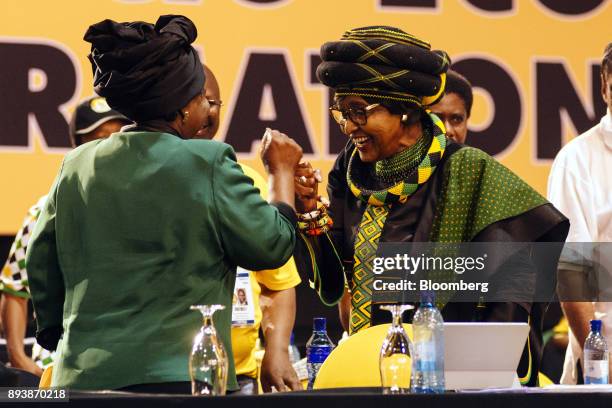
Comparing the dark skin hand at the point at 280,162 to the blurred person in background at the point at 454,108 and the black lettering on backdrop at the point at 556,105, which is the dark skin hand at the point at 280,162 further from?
the black lettering on backdrop at the point at 556,105

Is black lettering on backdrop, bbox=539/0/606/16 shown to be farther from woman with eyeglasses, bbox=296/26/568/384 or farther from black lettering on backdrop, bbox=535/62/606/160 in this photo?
woman with eyeglasses, bbox=296/26/568/384

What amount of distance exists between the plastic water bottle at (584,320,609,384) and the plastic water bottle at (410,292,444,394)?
118 cm

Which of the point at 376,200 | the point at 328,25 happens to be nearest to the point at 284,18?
the point at 328,25

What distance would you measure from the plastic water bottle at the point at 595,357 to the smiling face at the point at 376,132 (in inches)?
36.4

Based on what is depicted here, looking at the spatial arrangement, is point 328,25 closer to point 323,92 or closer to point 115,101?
point 323,92

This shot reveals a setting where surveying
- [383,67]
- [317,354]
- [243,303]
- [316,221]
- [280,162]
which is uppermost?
[383,67]

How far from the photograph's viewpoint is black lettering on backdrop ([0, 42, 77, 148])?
5.76m

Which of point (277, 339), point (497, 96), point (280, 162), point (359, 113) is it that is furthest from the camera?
point (497, 96)

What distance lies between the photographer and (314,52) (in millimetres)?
5941

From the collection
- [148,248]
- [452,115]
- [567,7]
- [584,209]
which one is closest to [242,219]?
[148,248]

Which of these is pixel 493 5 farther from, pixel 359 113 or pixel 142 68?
pixel 142 68

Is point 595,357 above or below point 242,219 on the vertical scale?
below

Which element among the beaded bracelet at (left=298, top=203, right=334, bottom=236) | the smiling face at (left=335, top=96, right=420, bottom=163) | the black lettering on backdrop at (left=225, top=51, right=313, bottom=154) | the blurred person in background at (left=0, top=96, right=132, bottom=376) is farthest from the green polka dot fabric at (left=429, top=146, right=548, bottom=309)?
the black lettering on backdrop at (left=225, top=51, right=313, bottom=154)

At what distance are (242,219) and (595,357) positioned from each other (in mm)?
1600
